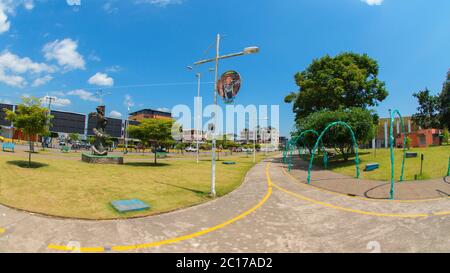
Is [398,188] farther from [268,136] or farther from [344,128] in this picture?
[268,136]

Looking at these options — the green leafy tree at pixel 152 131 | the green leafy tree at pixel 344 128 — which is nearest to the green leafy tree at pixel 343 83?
the green leafy tree at pixel 344 128

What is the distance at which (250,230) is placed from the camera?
6.36 m

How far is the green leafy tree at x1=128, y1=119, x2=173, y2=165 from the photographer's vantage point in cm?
2056

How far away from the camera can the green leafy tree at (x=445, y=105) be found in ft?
152

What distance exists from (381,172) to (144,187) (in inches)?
633

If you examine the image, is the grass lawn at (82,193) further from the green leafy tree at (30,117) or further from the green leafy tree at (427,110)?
the green leafy tree at (427,110)

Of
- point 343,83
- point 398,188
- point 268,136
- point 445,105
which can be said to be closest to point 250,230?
point 398,188

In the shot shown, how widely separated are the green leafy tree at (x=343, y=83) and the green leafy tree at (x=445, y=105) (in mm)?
27083

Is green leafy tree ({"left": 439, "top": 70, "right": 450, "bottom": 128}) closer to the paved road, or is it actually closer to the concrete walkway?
the concrete walkway

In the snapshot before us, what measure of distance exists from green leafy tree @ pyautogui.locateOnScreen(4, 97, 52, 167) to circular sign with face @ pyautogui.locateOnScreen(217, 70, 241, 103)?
38.5 feet

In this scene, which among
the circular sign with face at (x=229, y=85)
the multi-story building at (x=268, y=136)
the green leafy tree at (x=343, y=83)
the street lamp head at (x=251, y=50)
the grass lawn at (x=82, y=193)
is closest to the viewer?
the grass lawn at (x=82, y=193)

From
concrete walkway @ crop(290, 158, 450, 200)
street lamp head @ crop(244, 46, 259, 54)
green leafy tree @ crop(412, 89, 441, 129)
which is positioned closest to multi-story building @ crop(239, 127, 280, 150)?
green leafy tree @ crop(412, 89, 441, 129)
